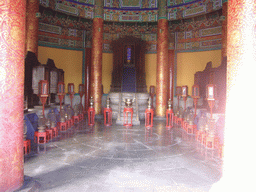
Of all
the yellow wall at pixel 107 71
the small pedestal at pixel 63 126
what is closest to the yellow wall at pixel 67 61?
the yellow wall at pixel 107 71

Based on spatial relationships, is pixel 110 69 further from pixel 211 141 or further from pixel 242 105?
pixel 242 105

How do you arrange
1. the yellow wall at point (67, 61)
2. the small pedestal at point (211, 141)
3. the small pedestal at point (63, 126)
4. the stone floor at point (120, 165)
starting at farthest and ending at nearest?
the yellow wall at point (67, 61), the small pedestal at point (63, 126), the small pedestal at point (211, 141), the stone floor at point (120, 165)

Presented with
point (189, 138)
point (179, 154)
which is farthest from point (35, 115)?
point (189, 138)

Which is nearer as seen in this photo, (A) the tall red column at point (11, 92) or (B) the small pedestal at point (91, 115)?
(A) the tall red column at point (11, 92)

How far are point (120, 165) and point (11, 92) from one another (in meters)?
2.02

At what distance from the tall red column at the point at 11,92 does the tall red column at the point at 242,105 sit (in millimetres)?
2279

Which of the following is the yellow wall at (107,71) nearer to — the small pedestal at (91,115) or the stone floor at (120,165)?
the small pedestal at (91,115)

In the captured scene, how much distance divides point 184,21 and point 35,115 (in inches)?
347

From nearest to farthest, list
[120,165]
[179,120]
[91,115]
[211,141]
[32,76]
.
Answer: [120,165]
[211,141]
[32,76]
[91,115]
[179,120]

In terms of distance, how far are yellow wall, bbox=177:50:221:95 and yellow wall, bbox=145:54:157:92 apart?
1.35 meters

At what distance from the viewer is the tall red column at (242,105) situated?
2074mm

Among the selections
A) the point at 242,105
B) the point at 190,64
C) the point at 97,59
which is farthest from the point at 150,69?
the point at 242,105

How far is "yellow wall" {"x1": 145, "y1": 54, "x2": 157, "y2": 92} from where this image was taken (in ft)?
36.7

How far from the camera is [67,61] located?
10609 millimetres
